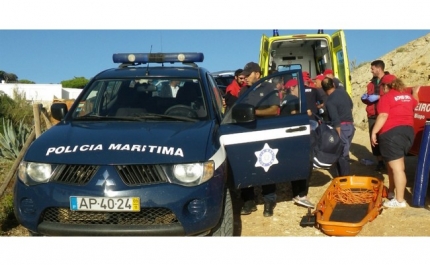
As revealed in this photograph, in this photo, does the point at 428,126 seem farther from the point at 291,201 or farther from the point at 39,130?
the point at 39,130

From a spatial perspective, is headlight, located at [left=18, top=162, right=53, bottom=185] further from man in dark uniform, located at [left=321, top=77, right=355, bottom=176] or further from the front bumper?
man in dark uniform, located at [left=321, top=77, right=355, bottom=176]

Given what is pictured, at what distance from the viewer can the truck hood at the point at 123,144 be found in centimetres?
409

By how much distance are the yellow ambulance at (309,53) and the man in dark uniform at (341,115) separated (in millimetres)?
2442

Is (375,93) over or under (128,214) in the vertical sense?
over

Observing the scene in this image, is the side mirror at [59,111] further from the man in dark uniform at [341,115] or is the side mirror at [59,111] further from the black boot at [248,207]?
the man in dark uniform at [341,115]

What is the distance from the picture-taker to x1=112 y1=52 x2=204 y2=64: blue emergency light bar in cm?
638

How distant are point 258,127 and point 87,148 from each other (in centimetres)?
183

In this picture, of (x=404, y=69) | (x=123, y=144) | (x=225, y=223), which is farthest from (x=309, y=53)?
(x=123, y=144)

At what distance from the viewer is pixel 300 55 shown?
12.9 m

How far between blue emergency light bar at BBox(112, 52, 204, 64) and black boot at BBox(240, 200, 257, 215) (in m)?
1.92

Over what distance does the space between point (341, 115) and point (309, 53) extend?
5407 mm

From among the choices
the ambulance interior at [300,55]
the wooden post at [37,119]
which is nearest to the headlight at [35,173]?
the wooden post at [37,119]

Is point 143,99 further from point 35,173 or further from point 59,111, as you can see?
point 35,173

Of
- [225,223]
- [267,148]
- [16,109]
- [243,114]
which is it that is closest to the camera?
[225,223]
